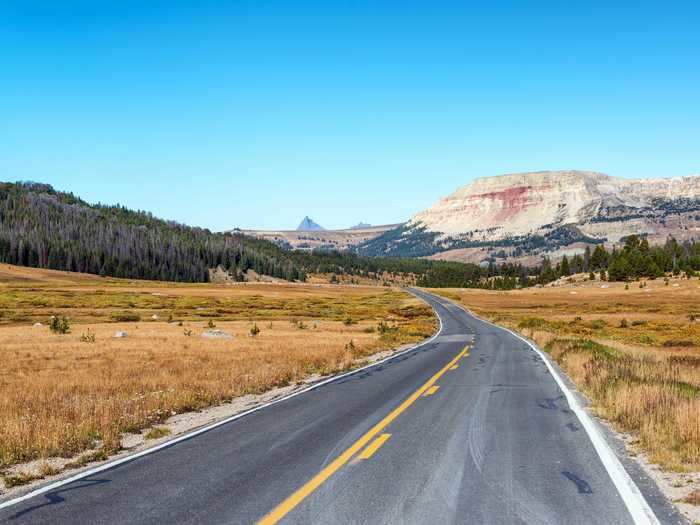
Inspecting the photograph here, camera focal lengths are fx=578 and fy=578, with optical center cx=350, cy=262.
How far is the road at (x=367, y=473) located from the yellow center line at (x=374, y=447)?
65 mm

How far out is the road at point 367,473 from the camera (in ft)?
22.1

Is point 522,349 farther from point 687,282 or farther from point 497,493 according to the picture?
point 687,282

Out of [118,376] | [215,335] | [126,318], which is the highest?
[118,376]

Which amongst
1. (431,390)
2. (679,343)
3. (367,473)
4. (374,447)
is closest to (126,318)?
(679,343)

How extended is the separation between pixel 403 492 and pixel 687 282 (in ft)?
435

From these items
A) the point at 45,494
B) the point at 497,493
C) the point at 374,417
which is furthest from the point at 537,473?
the point at 45,494

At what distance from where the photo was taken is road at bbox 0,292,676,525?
265 inches

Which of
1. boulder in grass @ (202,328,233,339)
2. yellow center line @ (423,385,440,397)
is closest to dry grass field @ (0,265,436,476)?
boulder in grass @ (202,328,233,339)

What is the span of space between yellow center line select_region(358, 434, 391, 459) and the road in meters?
0.06

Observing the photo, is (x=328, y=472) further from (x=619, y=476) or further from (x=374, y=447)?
(x=619, y=476)

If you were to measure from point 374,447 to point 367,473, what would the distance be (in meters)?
1.50

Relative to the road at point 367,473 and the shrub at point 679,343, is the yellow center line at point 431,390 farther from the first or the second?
the shrub at point 679,343

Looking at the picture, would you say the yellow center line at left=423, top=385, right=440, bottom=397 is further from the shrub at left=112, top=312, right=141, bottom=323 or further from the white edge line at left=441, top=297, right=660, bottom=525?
the shrub at left=112, top=312, right=141, bottom=323

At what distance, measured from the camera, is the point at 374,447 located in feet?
32.1
